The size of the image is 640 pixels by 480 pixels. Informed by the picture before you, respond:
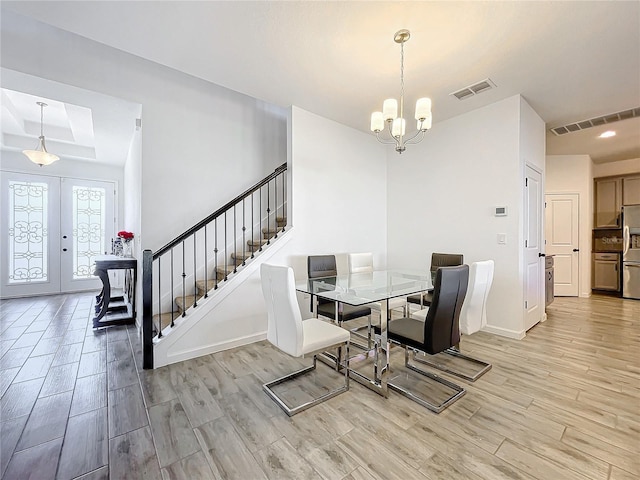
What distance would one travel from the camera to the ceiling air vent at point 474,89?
9.71 ft

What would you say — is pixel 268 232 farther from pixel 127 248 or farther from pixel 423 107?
pixel 423 107

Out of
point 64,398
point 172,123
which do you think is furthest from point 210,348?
point 172,123

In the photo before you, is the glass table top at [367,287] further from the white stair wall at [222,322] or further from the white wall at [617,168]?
the white wall at [617,168]

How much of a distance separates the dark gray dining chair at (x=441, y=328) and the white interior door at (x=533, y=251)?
1.99 meters

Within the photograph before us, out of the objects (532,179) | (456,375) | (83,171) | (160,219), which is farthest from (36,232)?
(532,179)

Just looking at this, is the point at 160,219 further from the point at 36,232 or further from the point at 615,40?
the point at 615,40

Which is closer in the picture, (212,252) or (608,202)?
(212,252)

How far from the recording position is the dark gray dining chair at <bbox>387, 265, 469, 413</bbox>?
1.87 m

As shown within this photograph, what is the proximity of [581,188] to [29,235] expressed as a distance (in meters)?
11.1

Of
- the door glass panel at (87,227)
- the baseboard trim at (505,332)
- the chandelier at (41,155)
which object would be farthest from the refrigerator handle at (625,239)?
the door glass panel at (87,227)

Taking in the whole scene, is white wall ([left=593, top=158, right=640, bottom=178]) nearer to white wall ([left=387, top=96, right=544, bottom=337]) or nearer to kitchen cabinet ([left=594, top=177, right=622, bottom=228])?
kitchen cabinet ([left=594, top=177, right=622, bottom=228])

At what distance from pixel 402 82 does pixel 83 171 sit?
6.74 meters

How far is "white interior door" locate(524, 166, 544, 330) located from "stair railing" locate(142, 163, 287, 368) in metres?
3.11

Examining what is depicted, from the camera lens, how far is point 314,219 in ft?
12.6
